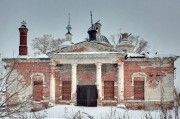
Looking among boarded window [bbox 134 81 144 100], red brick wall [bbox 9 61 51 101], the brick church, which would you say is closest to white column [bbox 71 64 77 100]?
the brick church

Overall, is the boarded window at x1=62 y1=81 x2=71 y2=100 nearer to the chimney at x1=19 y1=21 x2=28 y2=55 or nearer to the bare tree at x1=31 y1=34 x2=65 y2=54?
the chimney at x1=19 y1=21 x2=28 y2=55

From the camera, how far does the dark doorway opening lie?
1911cm

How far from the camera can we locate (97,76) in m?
18.4

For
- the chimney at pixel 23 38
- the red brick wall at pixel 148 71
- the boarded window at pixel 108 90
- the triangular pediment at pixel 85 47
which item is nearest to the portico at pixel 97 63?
the boarded window at pixel 108 90

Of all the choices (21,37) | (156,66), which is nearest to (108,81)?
(156,66)

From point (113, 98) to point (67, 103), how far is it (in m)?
3.19

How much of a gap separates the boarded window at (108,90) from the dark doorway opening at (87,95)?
2.26 feet

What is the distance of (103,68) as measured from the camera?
1928cm

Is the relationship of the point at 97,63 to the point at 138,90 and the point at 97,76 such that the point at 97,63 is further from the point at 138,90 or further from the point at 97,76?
the point at 138,90

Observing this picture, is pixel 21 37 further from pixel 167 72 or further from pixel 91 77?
pixel 167 72

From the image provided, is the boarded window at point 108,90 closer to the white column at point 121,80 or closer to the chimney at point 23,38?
the white column at point 121,80

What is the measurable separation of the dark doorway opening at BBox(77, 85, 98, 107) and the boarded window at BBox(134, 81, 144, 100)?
2.72 meters

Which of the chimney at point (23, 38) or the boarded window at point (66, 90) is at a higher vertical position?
the chimney at point (23, 38)

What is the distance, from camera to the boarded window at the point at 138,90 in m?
18.8
